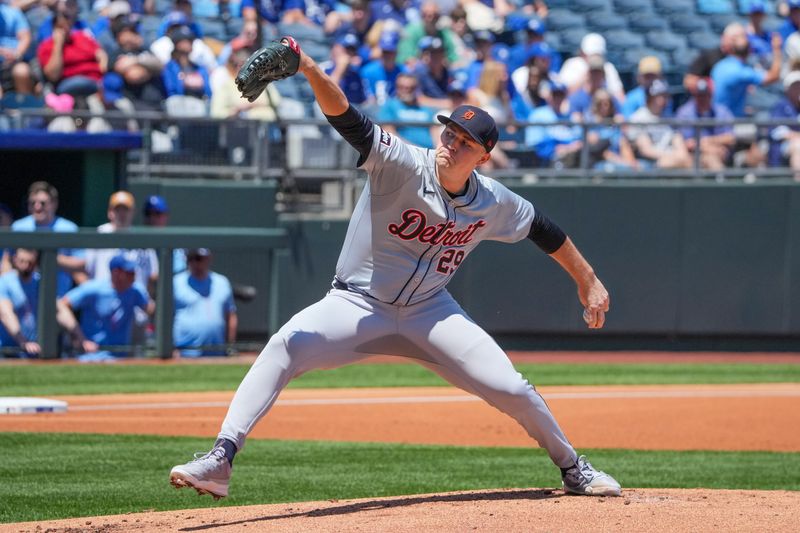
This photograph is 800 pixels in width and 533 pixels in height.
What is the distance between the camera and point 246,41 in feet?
47.0

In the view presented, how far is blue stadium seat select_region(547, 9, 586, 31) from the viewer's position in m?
17.6

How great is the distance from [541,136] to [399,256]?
28.7 feet

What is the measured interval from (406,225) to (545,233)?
739mm

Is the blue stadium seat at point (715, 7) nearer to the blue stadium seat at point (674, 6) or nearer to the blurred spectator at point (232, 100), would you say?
the blue stadium seat at point (674, 6)

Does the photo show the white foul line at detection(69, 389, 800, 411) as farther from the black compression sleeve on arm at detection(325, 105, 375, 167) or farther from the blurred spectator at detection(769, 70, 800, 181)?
the black compression sleeve on arm at detection(325, 105, 375, 167)

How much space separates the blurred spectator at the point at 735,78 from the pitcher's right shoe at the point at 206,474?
444 inches

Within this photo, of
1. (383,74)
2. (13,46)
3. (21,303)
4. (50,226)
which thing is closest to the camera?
(21,303)

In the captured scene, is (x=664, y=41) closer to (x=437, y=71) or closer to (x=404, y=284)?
(x=437, y=71)

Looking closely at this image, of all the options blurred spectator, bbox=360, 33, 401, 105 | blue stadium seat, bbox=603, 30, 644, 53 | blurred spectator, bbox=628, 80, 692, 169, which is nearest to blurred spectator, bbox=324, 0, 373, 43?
blurred spectator, bbox=360, 33, 401, 105

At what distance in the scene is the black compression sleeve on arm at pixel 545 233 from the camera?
5.53 m

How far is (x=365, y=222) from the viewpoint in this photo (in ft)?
16.9

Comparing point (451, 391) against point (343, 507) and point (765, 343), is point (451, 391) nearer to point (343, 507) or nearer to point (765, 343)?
point (765, 343)

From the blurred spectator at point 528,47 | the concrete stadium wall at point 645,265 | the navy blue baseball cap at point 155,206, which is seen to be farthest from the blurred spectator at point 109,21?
the blurred spectator at point 528,47


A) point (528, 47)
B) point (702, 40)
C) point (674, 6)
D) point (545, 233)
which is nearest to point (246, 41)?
point (528, 47)
